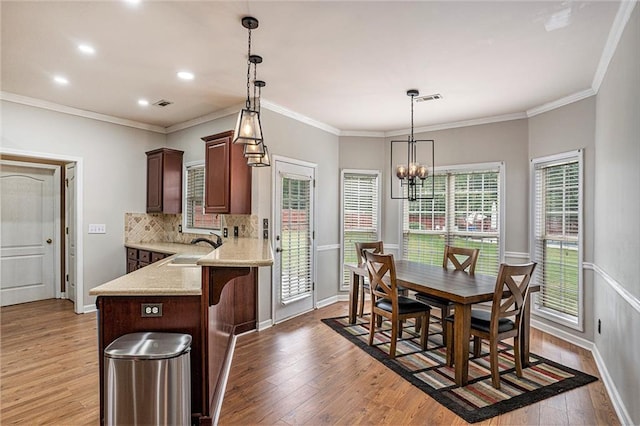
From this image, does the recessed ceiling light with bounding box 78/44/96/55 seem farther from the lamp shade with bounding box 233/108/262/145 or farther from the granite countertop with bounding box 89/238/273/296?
the granite countertop with bounding box 89/238/273/296

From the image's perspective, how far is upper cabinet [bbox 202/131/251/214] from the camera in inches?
160

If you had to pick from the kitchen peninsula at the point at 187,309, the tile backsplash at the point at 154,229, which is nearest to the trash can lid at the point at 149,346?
the kitchen peninsula at the point at 187,309

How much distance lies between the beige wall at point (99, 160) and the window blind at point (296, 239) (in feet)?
8.10

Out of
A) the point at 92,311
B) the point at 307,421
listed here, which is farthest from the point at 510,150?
the point at 92,311

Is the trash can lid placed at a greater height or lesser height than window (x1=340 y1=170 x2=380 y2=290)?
lesser

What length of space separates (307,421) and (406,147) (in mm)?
4271

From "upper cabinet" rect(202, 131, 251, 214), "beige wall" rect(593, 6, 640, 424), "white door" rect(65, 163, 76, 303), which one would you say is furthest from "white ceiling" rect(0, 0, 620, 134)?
"white door" rect(65, 163, 76, 303)

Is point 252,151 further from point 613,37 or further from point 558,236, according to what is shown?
point 558,236

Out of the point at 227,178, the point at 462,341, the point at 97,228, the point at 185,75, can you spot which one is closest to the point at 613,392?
the point at 462,341

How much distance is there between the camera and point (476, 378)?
116 inches

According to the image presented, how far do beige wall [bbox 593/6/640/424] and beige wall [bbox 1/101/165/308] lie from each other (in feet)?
18.4

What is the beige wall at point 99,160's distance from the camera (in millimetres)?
4281

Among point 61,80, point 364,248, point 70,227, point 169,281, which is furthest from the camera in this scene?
point 70,227

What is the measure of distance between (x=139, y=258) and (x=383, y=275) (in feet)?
11.6
